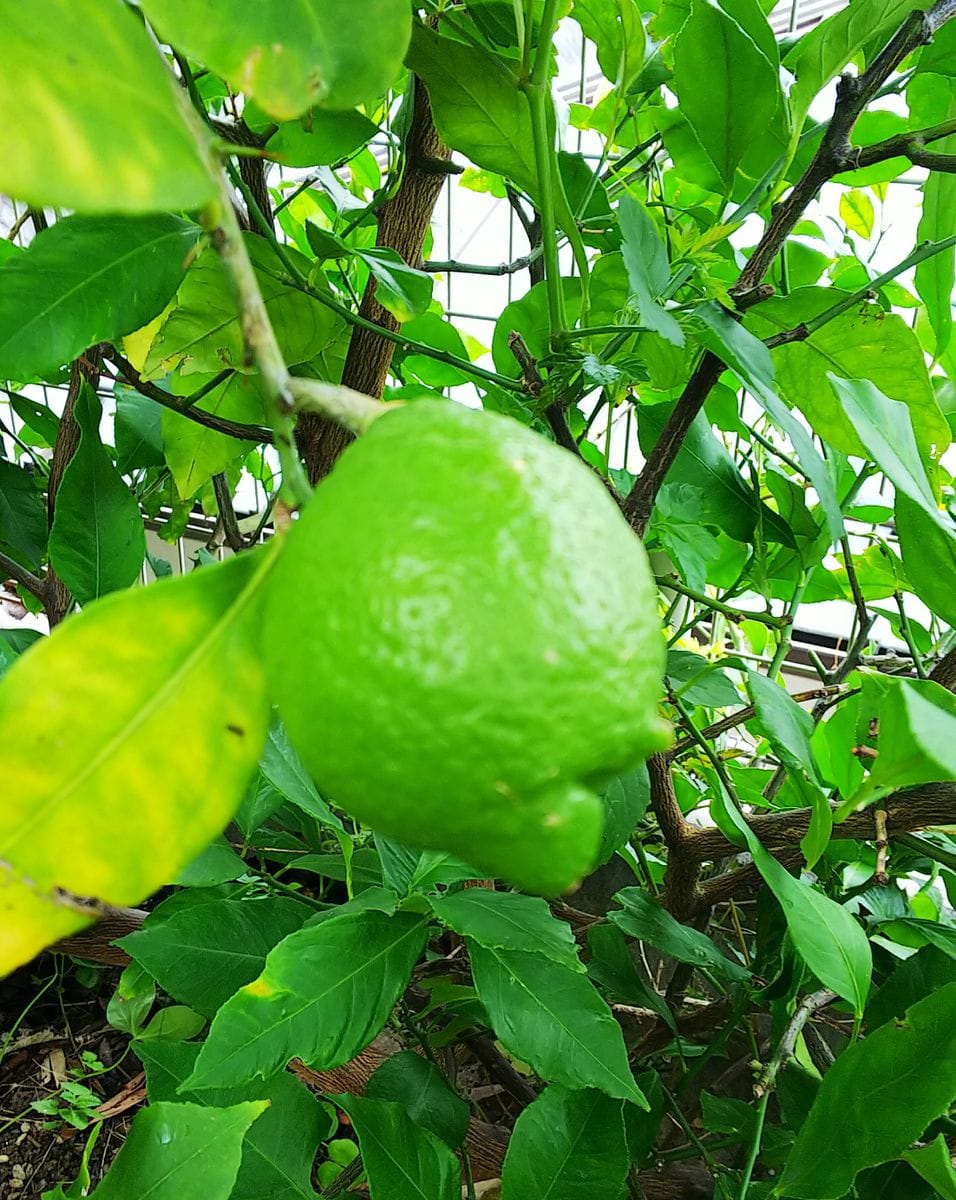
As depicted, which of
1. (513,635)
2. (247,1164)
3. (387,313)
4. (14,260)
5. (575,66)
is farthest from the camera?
(575,66)

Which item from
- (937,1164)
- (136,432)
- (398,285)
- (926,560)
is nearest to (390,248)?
(398,285)

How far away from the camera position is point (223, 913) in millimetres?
555

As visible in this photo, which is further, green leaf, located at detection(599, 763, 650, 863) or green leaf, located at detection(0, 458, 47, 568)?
green leaf, located at detection(0, 458, 47, 568)

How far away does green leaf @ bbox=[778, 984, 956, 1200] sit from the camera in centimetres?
41

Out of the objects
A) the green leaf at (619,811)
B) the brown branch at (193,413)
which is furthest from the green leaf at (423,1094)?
the brown branch at (193,413)

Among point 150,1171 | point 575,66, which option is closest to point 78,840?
point 150,1171

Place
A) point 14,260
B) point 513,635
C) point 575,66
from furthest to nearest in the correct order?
point 575,66 → point 14,260 → point 513,635

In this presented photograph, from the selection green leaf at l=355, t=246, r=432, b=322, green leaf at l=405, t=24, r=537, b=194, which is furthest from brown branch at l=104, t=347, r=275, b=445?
green leaf at l=405, t=24, r=537, b=194

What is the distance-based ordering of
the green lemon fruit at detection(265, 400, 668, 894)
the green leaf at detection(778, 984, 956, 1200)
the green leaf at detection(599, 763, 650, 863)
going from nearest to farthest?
the green lemon fruit at detection(265, 400, 668, 894) → the green leaf at detection(778, 984, 956, 1200) → the green leaf at detection(599, 763, 650, 863)

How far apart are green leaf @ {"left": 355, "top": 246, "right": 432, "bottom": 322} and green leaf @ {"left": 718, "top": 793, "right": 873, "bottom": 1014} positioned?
0.36 metres

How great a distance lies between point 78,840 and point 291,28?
198 mm

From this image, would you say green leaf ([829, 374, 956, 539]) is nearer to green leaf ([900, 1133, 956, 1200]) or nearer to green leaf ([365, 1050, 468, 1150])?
green leaf ([900, 1133, 956, 1200])

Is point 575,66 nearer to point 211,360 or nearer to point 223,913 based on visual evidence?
point 211,360

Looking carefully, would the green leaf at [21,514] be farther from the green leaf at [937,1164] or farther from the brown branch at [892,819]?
the green leaf at [937,1164]
